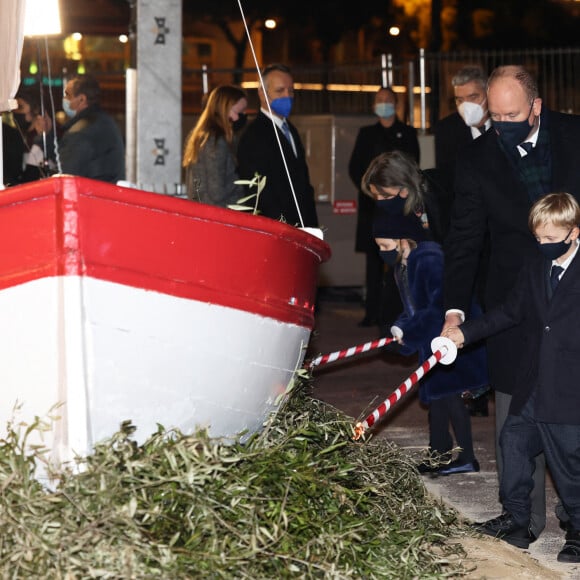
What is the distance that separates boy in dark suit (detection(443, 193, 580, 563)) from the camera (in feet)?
17.3

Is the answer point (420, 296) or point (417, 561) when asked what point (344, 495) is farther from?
point (420, 296)

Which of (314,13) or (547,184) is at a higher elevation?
(314,13)

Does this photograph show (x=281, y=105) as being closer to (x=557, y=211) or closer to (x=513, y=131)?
(x=513, y=131)

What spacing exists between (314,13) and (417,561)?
127 feet

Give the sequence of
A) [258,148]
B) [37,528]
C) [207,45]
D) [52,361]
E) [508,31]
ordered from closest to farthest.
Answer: [37,528]
[52,361]
[258,148]
[508,31]
[207,45]

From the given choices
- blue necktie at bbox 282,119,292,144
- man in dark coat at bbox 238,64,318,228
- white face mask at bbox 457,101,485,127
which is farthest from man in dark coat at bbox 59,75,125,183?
white face mask at bbox 457,101,485,127

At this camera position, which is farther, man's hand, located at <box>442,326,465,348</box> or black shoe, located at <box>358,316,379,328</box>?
black shoe, located at <box>358,316,379,328</box>

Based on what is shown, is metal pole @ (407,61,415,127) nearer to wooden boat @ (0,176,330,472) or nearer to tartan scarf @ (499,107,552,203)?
tartan scarf @ (499,107,552,203)

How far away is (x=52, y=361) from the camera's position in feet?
15.0

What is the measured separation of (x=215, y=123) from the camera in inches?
344

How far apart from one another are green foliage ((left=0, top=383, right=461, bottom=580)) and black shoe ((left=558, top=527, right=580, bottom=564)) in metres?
0.52

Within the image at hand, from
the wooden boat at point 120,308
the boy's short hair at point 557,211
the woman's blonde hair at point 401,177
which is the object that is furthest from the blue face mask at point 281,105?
the wooden boat at point 120,308

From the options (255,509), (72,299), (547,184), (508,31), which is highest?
(508,31)

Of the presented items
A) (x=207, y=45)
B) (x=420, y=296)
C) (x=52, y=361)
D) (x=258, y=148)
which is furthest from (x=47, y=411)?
(x=207, y=45)
